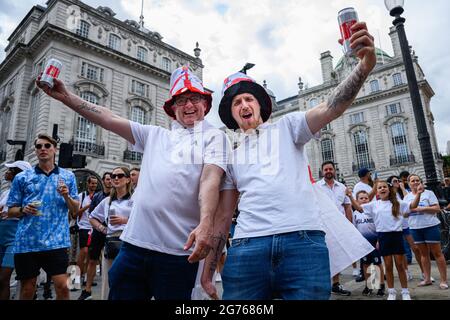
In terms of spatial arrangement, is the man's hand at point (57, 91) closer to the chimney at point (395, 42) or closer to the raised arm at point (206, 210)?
the raised arm at point (206, 210)

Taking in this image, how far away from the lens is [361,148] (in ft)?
123

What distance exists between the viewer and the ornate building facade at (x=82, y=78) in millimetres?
20625

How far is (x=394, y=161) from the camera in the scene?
34.7 m

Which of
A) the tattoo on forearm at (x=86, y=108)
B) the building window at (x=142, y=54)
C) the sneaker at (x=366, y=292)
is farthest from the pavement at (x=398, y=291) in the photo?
the building window at (x=142, y=54)

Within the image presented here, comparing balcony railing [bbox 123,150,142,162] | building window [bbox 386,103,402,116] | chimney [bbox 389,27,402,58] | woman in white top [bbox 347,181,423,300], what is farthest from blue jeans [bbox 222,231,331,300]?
chimney [bbox 389,27,402,58]

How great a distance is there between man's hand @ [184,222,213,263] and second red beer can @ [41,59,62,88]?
1617mm

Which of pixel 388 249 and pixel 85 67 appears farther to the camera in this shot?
pixel 85 67

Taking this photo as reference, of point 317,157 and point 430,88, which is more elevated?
point 430,88

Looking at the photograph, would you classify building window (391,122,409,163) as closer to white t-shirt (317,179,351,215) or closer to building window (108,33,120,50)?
building window (108,33,120,50)

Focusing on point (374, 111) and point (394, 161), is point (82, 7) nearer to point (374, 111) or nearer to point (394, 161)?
point (374, 111)

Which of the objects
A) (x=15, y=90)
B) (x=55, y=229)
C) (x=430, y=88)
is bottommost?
(x=55, y=229)

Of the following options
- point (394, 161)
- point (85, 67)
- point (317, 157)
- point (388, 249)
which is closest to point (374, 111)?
point (394, 161)
